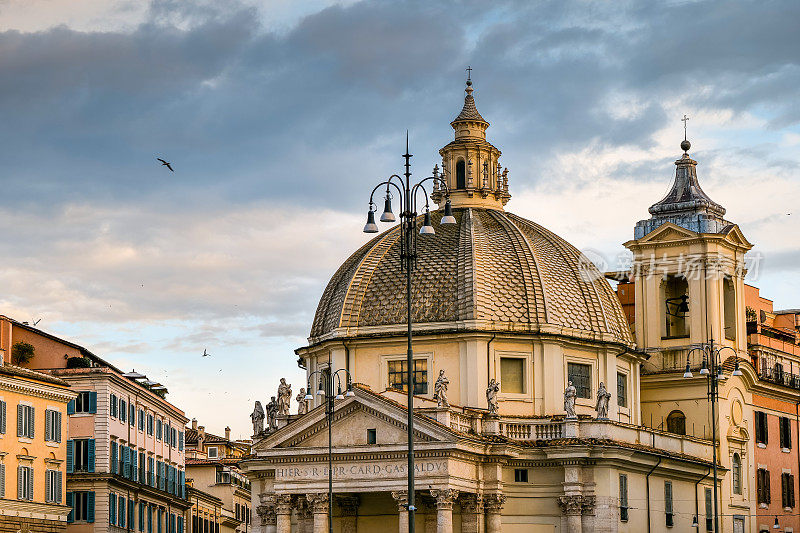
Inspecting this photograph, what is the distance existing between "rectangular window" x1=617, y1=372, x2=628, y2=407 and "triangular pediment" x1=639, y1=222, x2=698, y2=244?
1001cm

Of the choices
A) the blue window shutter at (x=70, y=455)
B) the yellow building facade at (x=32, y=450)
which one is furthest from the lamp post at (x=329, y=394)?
the blue window shutter at (x=70, y=455)

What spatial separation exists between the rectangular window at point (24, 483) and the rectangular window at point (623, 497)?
25967 millimetres

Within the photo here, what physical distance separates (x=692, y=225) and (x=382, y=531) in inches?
1015

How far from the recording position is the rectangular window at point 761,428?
89.4 meters

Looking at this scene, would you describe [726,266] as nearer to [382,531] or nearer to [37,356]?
[382,531]

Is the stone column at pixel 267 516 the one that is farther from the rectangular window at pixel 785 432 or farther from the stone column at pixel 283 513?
the rectangular window at pixel 785 432

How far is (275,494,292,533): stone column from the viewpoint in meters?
71.9

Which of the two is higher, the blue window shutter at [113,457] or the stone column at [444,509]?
the blue window shutter at [113,457]

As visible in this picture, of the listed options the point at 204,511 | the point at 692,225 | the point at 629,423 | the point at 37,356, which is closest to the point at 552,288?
the point at 629,423

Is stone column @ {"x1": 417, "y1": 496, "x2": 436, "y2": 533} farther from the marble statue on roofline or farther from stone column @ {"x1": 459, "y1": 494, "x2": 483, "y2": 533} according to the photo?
the marble statue on roofline

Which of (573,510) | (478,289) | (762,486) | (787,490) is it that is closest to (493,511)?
(573,510)

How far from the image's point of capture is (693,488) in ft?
264

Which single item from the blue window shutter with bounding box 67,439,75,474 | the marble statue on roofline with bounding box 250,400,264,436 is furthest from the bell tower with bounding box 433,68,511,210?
the blue window shutter with bounding box 67,439,75,474

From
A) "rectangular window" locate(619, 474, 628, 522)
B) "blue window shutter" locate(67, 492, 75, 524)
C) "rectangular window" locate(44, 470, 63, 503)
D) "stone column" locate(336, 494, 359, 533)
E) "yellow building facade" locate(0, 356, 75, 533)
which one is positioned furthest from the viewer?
"blue window shutter" locate(67, 492, 75, 524)
